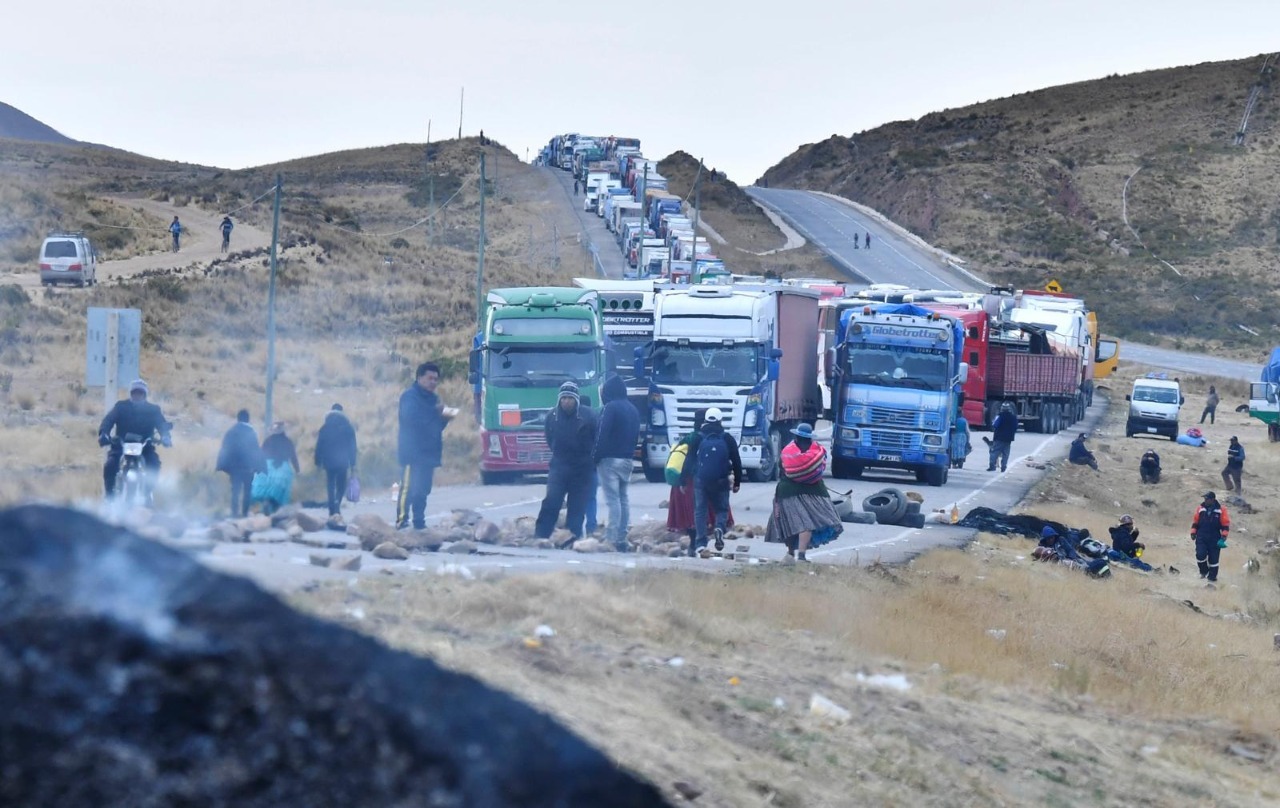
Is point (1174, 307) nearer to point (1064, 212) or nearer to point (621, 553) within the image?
point (1064, 212)

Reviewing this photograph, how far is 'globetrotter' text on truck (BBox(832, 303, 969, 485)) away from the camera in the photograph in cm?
3067

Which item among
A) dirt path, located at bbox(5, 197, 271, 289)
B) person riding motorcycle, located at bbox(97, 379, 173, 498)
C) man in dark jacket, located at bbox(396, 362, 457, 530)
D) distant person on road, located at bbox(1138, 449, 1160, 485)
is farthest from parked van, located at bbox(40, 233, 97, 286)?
man in dark jacket, located at bbox(396, 362, 457, 530)

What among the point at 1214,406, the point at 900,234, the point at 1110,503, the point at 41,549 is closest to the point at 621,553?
the point at 41,549

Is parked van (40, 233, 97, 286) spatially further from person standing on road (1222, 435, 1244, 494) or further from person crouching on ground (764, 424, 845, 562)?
person crouching on ground (764, 424, 845, 562)

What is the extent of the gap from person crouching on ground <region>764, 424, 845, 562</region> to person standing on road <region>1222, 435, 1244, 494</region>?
25.1 meters

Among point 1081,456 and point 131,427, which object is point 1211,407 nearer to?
point 1081,456

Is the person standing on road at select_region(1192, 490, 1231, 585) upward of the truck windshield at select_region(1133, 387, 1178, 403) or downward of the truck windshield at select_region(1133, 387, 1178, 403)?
downward

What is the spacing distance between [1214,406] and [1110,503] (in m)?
25.1

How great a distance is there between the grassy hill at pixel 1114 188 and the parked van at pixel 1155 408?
39.5 meters

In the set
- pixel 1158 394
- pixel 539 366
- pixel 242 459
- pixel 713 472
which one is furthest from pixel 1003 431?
pixel 242 459

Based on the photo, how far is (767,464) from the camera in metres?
30.0

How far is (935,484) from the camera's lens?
32.6 m

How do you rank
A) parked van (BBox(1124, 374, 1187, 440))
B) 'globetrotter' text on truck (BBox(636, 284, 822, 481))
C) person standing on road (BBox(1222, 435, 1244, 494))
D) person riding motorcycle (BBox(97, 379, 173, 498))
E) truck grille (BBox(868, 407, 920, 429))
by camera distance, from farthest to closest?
parked van (BBox(1124, 374, 1187, 440)) → person standing on road (BBox(1222, 435, 1244, 494)) → truck grille (BBox(868, 407, 920, 429)) → 'globetrotter' text on truck (BBox(636, 284, 822, 481)) → person riding motorcycle (BBox(97, 379, 173, 498))

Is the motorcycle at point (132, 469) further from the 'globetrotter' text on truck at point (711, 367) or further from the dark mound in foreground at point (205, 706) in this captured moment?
the dark mound in foreground at point (205, 706)
